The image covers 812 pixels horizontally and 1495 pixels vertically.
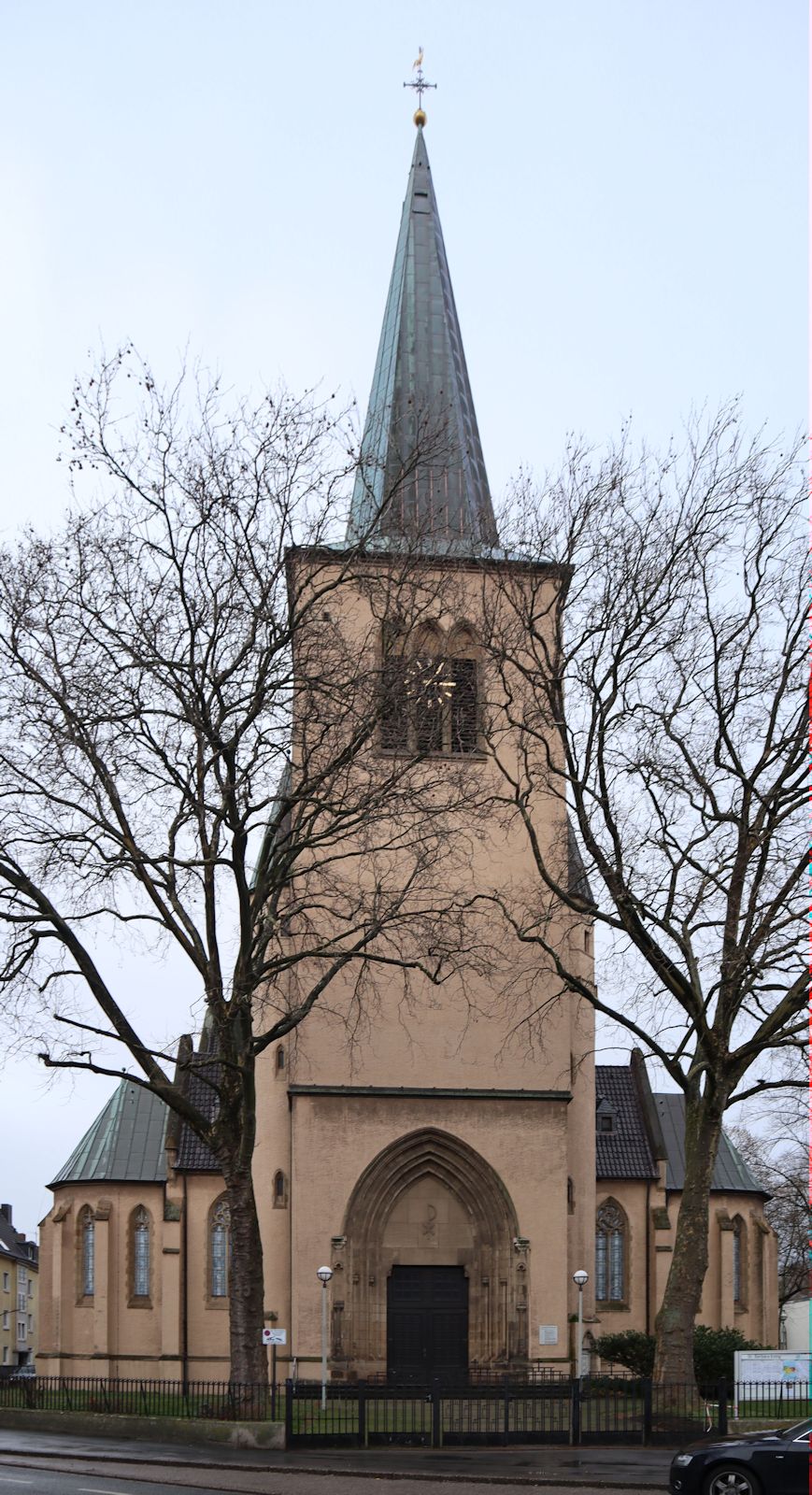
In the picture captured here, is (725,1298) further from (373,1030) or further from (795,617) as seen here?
(795,617)

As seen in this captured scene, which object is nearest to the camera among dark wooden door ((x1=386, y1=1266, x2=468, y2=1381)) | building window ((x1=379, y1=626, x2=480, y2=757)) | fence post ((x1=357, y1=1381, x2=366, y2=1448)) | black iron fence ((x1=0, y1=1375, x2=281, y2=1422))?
fence post ((x1=357, y1=1381, x2=366, y2=1448))

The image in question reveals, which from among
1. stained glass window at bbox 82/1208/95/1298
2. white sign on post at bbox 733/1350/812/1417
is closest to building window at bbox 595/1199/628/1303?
stained glass window at bbox 82/1208/95/1298

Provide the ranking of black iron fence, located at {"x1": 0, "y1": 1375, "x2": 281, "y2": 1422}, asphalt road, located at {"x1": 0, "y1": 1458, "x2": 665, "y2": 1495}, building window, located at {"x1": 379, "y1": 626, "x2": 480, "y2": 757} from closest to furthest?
1. asphalt road, located at {"x1": 0, "y1": 1458, "x2": 665, "y2": 1495}
2. black iron fence, located at {"x1": 0, "y1": 1375, "x2": 281, "y2": 1422}
3. building window, located at {"x1": 379, "y1": 626, "x2": 480, "y2": 757}

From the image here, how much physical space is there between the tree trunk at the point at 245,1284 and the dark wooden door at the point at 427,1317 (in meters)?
9.40

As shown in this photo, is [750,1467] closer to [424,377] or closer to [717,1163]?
[424,377]

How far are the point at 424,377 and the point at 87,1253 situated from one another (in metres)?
22.2

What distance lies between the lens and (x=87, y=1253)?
137 feet

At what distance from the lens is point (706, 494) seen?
25.6 metres

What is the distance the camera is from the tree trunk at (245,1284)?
23.3 m

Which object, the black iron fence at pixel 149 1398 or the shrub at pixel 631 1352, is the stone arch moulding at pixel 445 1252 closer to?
the black iron fence at pixel 149 1398

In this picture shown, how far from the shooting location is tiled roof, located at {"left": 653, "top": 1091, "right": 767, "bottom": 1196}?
43438 mm

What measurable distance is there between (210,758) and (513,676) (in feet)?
30.2

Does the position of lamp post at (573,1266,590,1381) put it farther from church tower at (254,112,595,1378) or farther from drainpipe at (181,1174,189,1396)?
drainpipe at (181,1174,189,1396)

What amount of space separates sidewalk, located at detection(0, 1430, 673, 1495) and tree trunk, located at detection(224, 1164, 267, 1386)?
1889 mm
